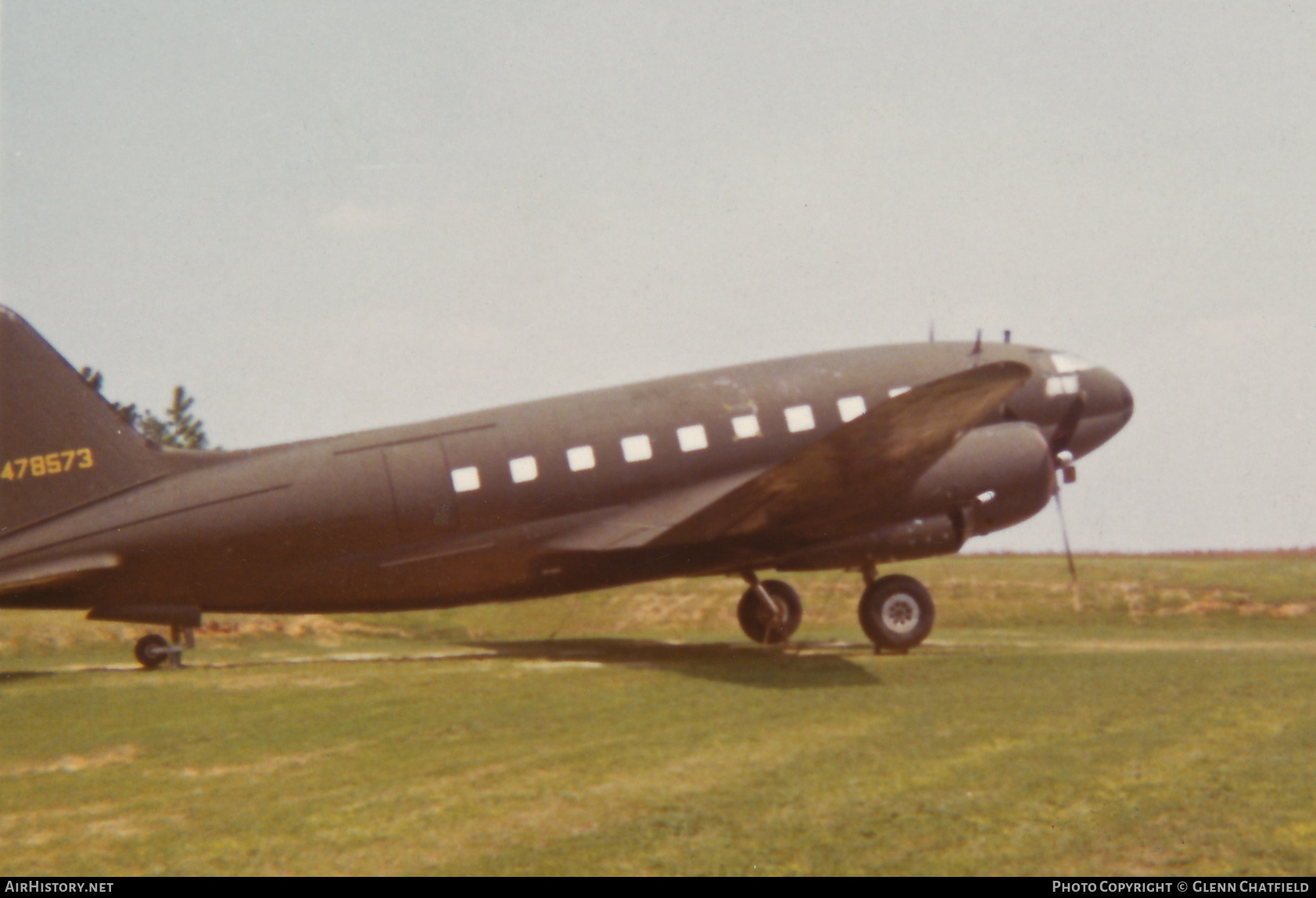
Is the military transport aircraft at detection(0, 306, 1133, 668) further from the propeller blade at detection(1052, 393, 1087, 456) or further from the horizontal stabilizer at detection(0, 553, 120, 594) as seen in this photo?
the propeller blade at detection(1052, 393, 1087, 456)

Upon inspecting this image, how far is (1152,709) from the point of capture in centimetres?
1134

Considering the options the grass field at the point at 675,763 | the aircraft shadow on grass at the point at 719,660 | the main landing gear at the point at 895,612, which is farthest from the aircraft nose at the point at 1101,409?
the aircraft shadow on grass at the point at 719,660

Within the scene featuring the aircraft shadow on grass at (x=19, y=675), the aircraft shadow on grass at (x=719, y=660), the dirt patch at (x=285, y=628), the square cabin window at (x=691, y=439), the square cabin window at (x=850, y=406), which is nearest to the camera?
the aircraft shadow on grass at (x=719, y=660)

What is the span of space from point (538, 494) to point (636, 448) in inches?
75.0

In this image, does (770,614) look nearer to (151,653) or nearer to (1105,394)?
(1105,394)

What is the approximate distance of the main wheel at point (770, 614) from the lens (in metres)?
19.3

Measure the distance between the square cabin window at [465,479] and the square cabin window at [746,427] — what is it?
456cm

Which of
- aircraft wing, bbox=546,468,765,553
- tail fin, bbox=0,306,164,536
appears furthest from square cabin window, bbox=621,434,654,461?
tail fin, bbox=0,306,164,536

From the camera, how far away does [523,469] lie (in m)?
17.7

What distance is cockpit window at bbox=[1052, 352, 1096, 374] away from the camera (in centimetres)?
2006

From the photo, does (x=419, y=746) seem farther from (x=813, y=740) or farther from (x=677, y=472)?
(x=677, y=472)

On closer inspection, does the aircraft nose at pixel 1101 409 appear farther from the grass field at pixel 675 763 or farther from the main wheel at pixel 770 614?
the main wheel at pixel 770 614

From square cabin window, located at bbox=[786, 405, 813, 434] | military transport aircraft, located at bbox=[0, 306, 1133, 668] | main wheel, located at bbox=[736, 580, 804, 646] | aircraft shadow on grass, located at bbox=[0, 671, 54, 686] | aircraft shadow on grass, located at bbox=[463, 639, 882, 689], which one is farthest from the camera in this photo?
main wheel, located at bbox=[736, 580, 804, 646]

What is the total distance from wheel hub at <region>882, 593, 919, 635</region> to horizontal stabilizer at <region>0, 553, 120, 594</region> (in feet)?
40.3
